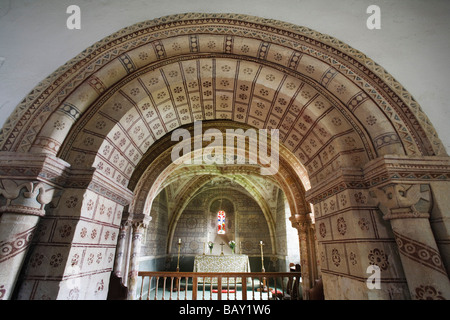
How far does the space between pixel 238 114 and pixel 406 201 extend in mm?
2659

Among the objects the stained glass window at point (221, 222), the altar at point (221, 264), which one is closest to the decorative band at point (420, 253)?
the altar at point (221, 264)

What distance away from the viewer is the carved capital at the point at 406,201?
219cm

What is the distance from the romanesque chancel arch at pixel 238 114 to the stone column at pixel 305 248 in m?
3.89

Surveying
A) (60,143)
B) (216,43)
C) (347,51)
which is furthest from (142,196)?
(347,51)

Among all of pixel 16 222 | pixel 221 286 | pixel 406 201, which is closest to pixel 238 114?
pixel 406 201

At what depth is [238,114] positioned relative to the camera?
3898 mm

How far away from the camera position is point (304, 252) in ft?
21.7

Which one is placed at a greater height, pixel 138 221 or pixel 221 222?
pixel 221 222

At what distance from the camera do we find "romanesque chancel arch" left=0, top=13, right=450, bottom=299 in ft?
7.29

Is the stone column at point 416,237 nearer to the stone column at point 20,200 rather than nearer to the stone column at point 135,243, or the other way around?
the stone column at point 20,200

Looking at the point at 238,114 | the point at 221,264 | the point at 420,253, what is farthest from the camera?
the point at 221,264

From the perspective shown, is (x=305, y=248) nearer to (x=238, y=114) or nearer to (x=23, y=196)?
(x=238, y=114)

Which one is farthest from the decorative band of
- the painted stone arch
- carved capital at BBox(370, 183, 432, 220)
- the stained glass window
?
the stained glass window
